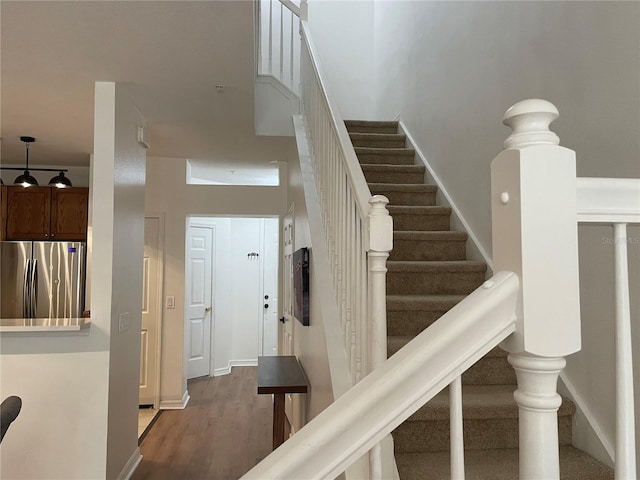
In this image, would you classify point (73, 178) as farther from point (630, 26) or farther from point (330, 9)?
point (630, 26)

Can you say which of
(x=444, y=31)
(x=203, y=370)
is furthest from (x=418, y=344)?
(x=203, y=370)

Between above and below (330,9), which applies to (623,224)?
below

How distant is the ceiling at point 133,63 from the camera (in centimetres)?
207

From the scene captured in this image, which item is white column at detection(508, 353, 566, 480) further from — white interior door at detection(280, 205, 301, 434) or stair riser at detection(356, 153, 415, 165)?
white interior door at detection(280, 205, 301, 434)

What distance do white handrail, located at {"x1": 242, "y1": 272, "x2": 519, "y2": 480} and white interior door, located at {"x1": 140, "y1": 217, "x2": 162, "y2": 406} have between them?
186 inches

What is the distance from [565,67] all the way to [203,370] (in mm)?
5895

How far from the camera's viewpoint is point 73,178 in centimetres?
542

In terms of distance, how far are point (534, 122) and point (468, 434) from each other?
1517 millimetres

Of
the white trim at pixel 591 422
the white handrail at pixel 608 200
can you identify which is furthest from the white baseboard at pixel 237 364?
the white handrail at pixel 608 200

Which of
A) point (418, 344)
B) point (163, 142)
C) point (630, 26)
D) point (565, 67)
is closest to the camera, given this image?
point (418, 344)

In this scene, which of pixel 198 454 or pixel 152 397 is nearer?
pixel 198 454

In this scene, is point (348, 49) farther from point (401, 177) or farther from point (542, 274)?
point (542, 274)

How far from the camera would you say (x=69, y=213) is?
5.02 m

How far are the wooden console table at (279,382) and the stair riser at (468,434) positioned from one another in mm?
1095
